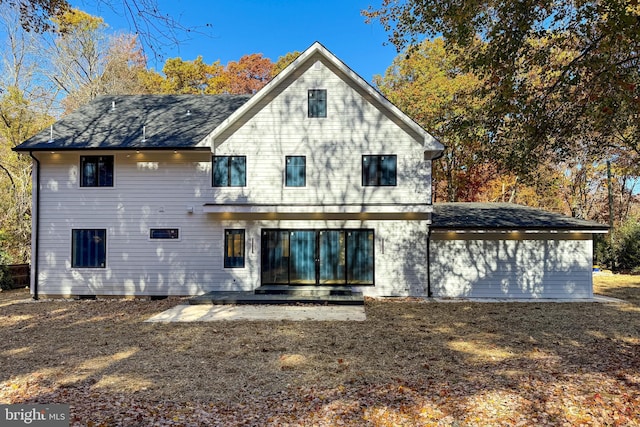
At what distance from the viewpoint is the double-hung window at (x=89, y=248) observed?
44.8 ft

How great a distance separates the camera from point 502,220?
14.1 m

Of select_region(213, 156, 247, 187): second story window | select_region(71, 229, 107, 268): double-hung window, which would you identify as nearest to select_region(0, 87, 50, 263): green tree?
select_region(71, 229, 107, 268): double-hung window

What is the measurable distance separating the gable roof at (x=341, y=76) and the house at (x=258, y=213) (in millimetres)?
63

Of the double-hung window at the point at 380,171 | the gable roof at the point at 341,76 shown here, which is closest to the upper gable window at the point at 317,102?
the gable roof at the point at 341,76

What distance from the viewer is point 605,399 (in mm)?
4742

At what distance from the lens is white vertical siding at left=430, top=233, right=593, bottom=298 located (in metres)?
13.6

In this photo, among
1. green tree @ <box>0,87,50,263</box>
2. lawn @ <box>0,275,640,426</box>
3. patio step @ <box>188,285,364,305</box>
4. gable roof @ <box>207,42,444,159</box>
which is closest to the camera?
lawn @ <box>0,275,640,426</box>

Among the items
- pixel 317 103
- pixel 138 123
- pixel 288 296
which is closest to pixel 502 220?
pixel 317 103

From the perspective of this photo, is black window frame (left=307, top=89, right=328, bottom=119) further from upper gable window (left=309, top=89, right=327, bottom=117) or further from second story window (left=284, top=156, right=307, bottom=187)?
second story window (left=284, top=156, right=307, bottom=187)

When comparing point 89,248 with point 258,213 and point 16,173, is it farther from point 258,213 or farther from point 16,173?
point 16,173

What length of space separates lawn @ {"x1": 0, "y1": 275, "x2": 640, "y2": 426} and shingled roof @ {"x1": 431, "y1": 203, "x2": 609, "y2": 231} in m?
3.33

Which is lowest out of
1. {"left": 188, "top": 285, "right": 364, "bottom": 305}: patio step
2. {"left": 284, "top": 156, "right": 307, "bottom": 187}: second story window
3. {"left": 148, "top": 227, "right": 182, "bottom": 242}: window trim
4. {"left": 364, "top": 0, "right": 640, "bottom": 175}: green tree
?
{"left": 188, "top": 285, "right": 364, "bottom": 305}: patio step

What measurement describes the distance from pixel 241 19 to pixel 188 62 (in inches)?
1013

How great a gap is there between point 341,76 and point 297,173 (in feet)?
11.9
